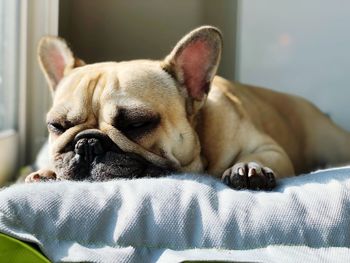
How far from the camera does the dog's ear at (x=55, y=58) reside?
1.55 m

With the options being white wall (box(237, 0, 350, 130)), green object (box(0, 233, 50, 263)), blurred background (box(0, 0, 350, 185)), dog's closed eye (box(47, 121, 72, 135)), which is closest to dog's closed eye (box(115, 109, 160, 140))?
dog's closed eye (box(47, 121, 72, 135))

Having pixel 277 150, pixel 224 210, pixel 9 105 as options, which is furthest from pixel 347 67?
Answer: pixel 224 210

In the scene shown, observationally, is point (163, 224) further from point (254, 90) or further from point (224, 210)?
point (254, 90)

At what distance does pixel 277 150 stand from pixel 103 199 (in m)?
0.69

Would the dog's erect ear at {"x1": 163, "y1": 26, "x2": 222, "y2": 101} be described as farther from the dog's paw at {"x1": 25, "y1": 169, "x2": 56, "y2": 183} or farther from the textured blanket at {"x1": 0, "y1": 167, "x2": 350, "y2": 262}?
the textured blanket at {"x1": 0, "y1": 167, "x2": 350, "y2": 262}

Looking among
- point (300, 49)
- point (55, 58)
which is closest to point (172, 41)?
point (300, 49)

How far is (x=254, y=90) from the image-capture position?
1.89 m

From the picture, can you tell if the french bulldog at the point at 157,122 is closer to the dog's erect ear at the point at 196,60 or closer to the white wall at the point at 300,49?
the dog's erect ear at the point at 196,60

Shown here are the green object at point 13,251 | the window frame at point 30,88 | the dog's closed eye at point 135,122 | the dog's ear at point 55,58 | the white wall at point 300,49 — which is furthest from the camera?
the white wall at point 300,49

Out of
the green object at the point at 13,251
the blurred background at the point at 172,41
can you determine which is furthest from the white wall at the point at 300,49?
the green object at the point at 13,251

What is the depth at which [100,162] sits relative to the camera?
119 centimetres

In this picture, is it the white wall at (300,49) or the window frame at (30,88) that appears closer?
the window frame at (30,88)

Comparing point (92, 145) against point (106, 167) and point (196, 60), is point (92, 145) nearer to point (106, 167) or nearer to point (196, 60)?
point (106, 167)

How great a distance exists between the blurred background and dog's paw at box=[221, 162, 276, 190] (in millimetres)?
861
